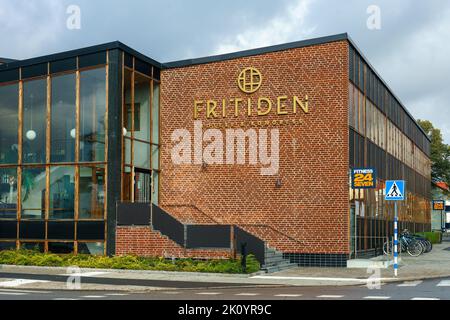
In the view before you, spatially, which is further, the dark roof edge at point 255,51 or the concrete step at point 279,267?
the dark roof edge at point 255,51

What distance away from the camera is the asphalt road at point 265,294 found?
14805 millimetres

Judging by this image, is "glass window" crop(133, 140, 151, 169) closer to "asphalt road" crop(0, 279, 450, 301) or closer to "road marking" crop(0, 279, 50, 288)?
"road marking" crop(0, 279, 50, 288)

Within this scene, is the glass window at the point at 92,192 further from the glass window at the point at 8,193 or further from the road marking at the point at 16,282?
the road marking at the point at 16,282

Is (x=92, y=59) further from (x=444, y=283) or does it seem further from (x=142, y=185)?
(x=444, y=283)

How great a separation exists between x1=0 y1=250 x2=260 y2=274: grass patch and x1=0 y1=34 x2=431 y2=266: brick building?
0.66 m

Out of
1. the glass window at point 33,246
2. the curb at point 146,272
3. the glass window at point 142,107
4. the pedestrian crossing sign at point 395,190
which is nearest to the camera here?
the curb at point 146,272

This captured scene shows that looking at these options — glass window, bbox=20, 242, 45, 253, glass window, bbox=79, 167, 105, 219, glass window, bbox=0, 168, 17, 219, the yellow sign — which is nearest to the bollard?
glass window, bbox=79, 167, 105, 219

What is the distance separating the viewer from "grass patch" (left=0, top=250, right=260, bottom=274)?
2139cm

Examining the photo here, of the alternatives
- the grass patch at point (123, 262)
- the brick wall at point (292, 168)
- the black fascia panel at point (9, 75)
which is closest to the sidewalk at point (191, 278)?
the grass patch at point (123, 262)

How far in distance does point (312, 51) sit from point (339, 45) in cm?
102

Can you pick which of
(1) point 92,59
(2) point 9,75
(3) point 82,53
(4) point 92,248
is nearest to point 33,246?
(4) point 92,248

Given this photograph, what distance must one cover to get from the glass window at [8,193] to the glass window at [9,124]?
0.50 metres
